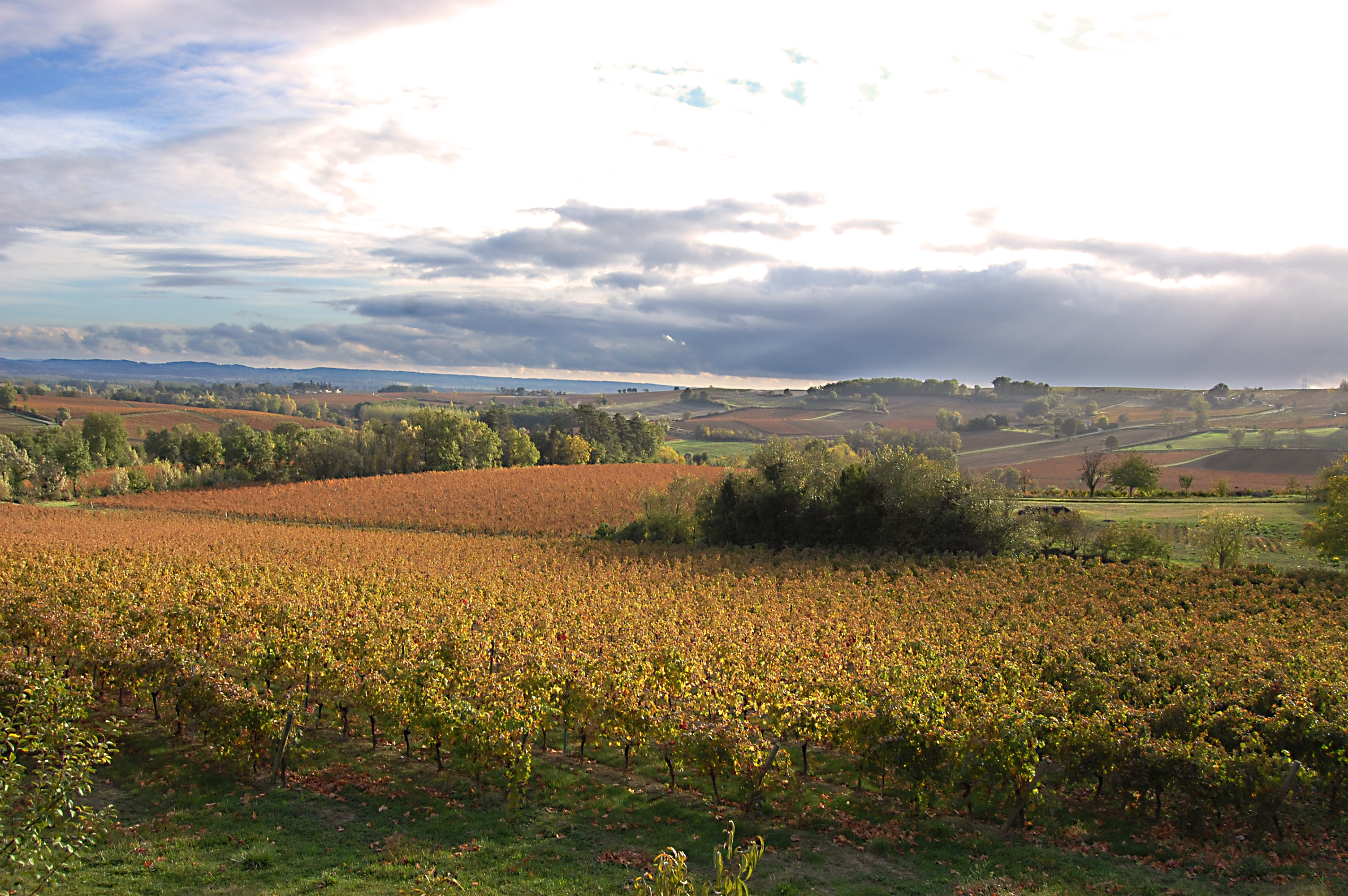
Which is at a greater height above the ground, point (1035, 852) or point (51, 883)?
point (51, 883)

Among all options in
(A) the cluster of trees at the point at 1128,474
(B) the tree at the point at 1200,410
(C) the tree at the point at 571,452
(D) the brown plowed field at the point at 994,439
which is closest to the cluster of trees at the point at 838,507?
(A) the cluster of trees at the point at 1128,474

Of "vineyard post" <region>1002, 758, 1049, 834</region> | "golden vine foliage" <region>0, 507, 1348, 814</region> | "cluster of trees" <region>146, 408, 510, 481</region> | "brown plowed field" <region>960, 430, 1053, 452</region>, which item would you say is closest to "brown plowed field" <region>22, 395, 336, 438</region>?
"cluster of trees" <region>146, 408, 510, 481</region>

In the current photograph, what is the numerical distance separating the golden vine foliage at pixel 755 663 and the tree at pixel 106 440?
73.8 m

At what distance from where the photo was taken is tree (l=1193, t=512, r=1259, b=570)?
127 feet

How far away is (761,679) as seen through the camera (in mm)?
16391

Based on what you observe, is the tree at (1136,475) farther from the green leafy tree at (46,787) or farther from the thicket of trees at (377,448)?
the green leafy tree at (46,787)

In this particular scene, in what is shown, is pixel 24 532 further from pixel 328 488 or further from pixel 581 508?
pixel 581 508

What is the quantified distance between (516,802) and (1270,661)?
1953cm

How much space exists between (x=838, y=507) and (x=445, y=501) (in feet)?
123

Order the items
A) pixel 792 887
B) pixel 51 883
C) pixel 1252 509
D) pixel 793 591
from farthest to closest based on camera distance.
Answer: pixel 1252 509, pixel 793 591, pixel 792 887, pixel 51 883

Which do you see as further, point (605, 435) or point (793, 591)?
point (605, 435)

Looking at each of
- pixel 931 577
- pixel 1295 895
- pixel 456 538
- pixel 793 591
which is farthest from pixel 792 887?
pixel 456 538

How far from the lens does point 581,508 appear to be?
64.0 metres

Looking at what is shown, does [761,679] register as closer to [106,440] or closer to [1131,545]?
[1131,545]
